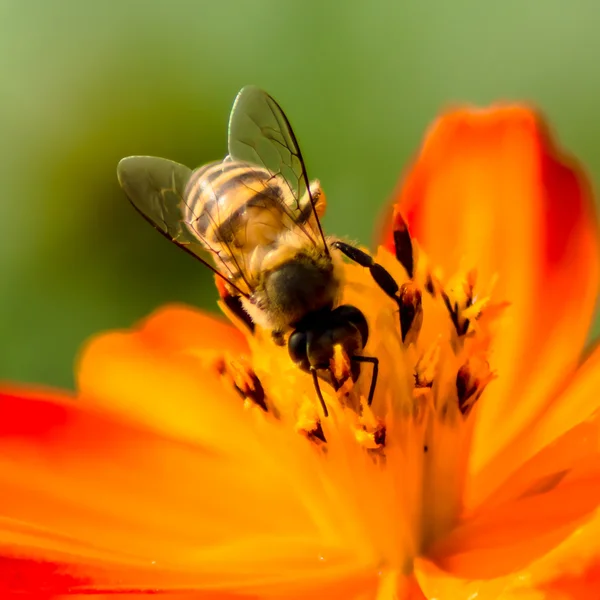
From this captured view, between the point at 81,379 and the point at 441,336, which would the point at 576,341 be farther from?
the point at 81,379

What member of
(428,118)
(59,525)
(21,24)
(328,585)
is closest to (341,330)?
(328,585)

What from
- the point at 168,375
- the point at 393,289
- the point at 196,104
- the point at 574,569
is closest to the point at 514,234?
the point at 393,289

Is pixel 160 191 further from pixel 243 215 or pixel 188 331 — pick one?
pixel 188 331

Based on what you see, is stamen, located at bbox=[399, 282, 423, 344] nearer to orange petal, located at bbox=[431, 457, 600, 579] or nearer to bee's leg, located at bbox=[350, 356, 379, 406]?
bee's leg, located at bbox=[350, 356, 379, 406]

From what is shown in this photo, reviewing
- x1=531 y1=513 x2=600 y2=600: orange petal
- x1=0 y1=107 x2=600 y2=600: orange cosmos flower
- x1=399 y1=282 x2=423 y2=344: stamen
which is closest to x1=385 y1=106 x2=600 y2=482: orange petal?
x1=0 y1=107 x2=600 y2=600: orange cosmos flower

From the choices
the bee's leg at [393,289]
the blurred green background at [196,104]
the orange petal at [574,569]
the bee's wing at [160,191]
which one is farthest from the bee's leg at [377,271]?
the blurred green background at [196,104]

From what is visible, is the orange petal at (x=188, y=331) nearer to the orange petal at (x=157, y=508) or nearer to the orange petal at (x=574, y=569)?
the orange petal at (x=157, y=508)

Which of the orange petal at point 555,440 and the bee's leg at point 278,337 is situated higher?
the bee's leg at point 278,337
